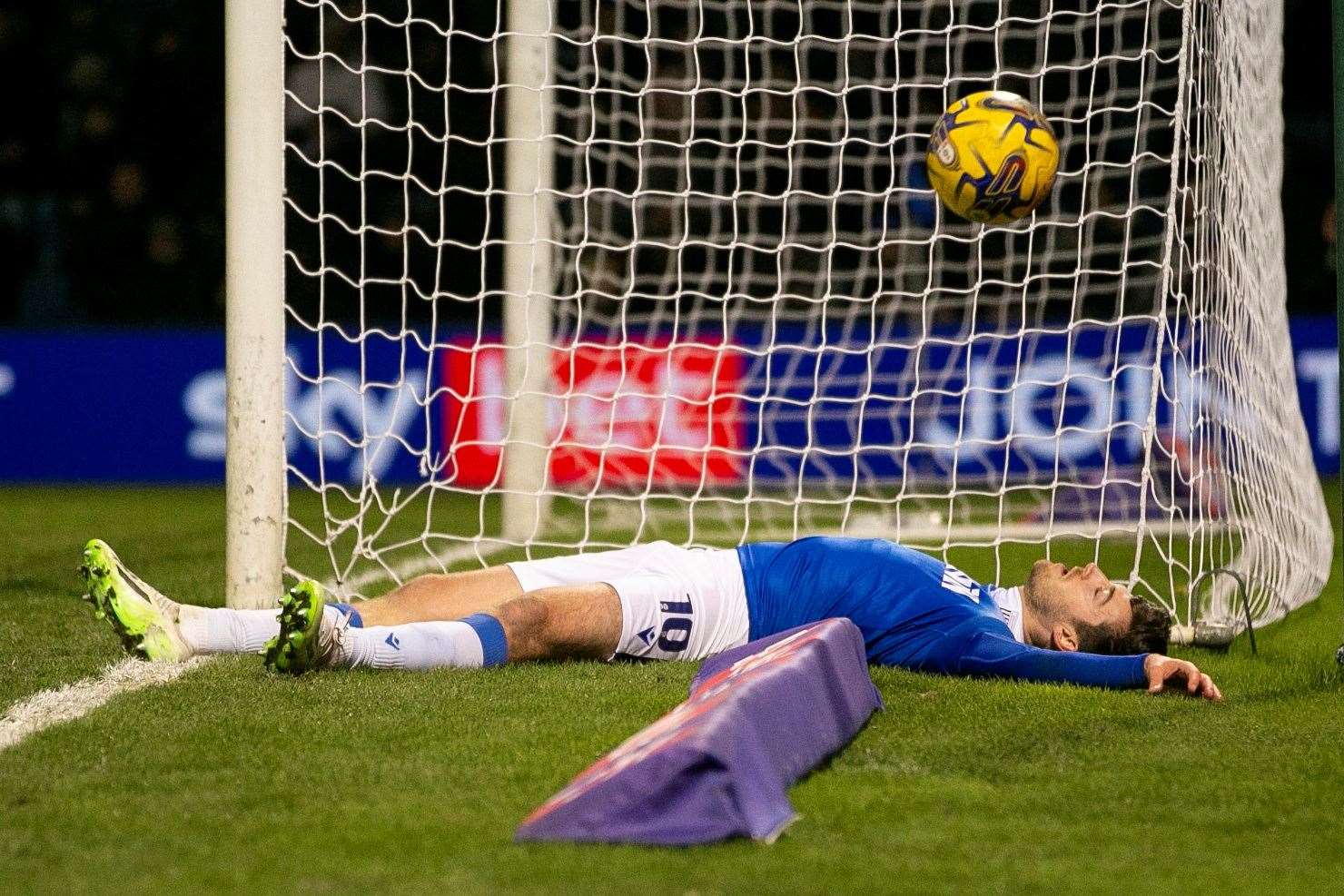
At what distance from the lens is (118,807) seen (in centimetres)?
291

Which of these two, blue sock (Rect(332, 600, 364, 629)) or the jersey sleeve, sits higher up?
blue sock (Rect(332, 600, 364, 629))

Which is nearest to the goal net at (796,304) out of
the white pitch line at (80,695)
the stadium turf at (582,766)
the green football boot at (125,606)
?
the white pitch line at (80,695)

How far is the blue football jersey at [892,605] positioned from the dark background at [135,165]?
9.20m

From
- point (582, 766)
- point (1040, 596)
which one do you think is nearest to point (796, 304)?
point (1040, 596)

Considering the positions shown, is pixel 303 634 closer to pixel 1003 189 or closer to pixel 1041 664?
pixel 1041 664

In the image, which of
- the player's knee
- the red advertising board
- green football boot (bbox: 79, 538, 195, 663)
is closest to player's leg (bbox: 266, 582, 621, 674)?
the player's knee

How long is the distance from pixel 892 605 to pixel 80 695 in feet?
6.66

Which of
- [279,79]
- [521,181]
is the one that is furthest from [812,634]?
[521,181]

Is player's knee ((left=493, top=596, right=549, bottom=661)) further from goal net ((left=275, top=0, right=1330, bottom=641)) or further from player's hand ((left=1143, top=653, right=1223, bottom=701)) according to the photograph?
player's hand ((left=1143, top=653, right=1223, bottom=701))

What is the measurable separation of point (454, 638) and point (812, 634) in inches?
42.5

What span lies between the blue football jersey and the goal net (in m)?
0.89

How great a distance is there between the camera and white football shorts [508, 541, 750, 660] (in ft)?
14.0

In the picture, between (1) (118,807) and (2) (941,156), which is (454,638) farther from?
(2) (941,156)

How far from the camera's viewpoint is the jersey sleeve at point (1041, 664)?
12.8 feet
